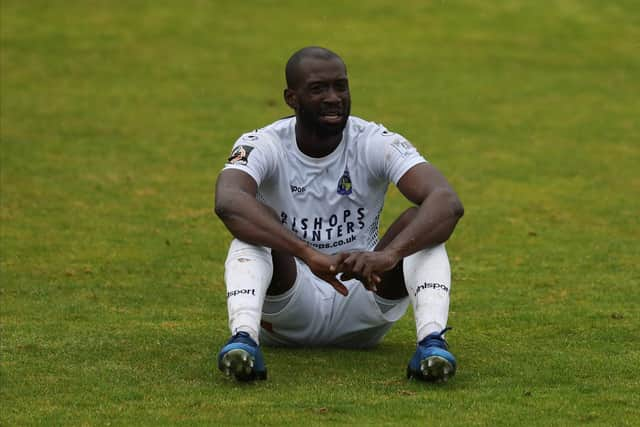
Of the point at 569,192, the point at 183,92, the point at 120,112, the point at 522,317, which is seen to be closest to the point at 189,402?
the point at 522,317

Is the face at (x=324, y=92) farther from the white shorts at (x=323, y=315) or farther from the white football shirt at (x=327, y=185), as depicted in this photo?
the white shorts at (x=323, y=315)

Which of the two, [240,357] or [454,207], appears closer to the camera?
[240,357]

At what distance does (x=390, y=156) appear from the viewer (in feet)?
25.8

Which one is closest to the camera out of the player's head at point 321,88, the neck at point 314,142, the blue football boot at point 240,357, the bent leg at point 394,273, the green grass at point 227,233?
the blue football boot at point 240,357

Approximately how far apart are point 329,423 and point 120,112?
1421 cm

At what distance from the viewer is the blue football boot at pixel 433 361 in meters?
7.04

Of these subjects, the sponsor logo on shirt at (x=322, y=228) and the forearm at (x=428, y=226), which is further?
the sponsor logo on shirt at (x=322, y=228)

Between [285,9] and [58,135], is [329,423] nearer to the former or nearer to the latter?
[58,135]

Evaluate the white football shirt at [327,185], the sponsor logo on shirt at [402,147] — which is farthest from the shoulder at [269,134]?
the sponsor logo on shirt at [402,147]

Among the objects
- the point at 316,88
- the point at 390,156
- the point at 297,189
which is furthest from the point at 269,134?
the point at 390,156

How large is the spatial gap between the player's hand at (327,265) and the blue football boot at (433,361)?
0.56 m

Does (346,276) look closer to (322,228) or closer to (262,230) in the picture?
(262,230)

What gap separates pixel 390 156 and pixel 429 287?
0.94m

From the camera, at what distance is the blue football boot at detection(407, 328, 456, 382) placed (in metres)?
7.04
